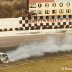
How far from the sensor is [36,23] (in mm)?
8984

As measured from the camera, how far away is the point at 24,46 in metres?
8.37

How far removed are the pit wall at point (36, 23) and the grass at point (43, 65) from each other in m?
1.72

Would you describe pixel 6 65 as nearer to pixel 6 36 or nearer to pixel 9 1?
pixel 6 36

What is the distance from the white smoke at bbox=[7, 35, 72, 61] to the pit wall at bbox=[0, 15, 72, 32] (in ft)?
1.34

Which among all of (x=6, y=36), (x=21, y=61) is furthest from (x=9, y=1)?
(x=21, y=61)

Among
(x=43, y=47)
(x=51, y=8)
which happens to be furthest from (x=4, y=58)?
(x=51, y=8)

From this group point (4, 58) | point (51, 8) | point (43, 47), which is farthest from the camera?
point (51, 8)

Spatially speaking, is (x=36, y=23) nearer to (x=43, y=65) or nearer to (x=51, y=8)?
(x=51, y=8)

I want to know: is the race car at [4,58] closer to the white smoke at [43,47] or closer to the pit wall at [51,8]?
the white smoke at [43,47]

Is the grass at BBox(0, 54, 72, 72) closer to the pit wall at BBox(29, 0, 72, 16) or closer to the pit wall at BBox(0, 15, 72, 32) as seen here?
the pit wall at BBox(0, 15, 72, 32)

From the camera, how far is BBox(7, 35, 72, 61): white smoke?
780cm

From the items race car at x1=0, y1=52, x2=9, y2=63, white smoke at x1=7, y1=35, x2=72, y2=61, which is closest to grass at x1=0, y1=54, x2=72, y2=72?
race car at x1=0, y1=52, x2=9, y2=63

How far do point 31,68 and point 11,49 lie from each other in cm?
159

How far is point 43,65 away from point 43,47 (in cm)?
143
